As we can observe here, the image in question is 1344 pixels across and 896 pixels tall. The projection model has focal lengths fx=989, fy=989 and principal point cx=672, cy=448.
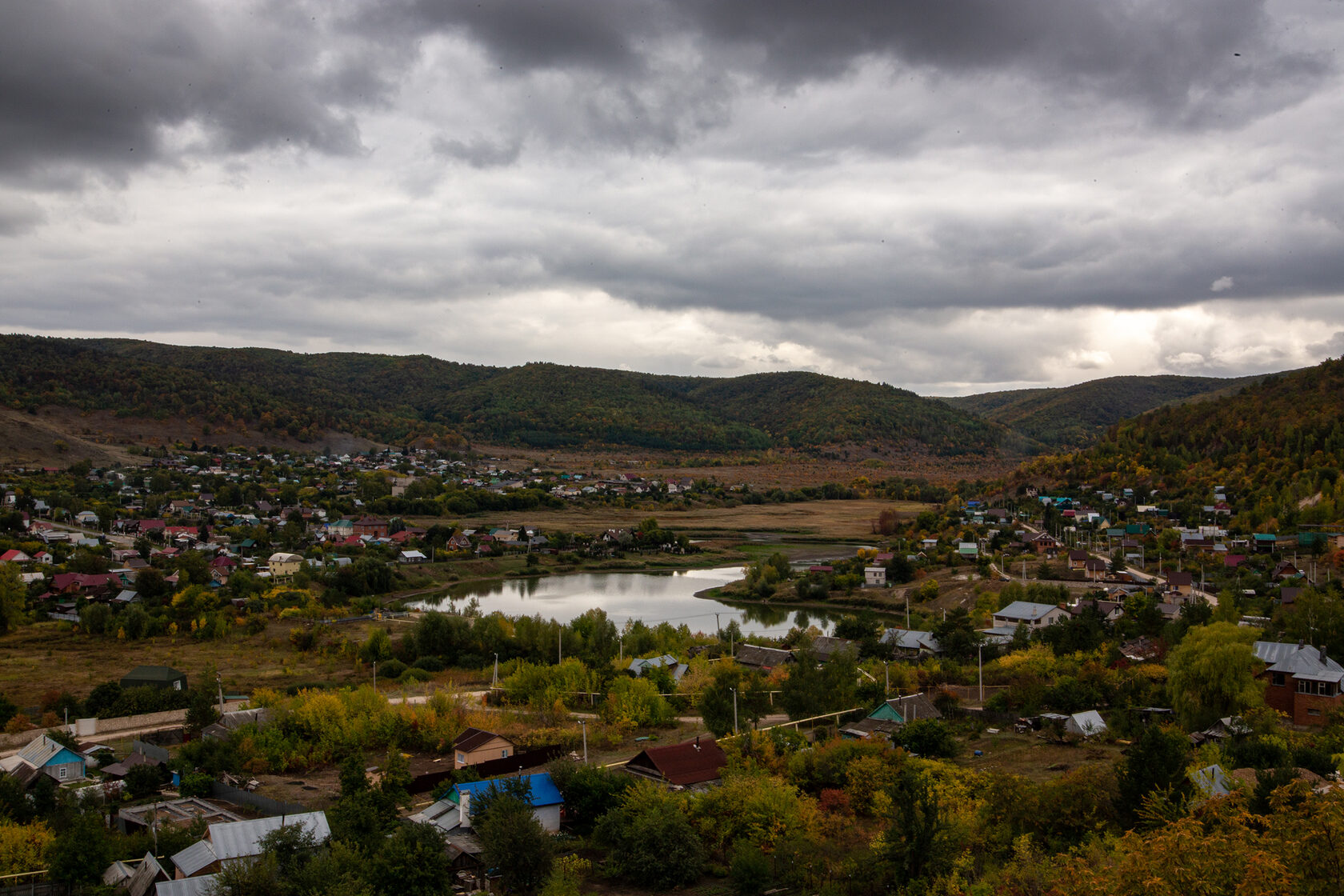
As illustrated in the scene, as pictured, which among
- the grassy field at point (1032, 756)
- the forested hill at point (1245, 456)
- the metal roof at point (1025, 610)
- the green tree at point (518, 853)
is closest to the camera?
the green tree at point (518, 853)

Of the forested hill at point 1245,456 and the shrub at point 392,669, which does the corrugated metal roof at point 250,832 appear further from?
the forested hill at point 1245,456

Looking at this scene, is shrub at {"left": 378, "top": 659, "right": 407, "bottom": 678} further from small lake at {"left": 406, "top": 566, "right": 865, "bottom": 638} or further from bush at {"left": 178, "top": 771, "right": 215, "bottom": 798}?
bush at {"left": 178, "top": 771, "right": 215, "bottom": 798}

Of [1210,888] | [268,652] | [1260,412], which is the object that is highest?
[1260,412]

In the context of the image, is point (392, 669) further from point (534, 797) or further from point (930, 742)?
point (930, 742)

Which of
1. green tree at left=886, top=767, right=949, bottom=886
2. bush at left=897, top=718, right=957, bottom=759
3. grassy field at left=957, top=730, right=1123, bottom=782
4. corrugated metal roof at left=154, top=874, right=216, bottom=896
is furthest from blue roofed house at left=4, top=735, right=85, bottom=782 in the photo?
grassy field at left=957, top=730, right=1123, bottom=782

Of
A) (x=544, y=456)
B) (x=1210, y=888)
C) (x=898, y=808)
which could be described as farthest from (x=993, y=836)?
(x=544, y=456)

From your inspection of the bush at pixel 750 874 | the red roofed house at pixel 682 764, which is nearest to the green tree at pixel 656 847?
the bush at pixel 750 874

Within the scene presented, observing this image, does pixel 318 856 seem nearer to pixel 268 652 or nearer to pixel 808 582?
pixel 268 652
